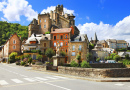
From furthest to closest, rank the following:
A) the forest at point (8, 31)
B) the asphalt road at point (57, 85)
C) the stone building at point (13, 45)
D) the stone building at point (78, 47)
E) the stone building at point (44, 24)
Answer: the forest at point (8, 31), the stone building at point (44, 24), the stone building at point (13, 45), the stone building at point (78, 47), the asphalt road at point (57, 85)

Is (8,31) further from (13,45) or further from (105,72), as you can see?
(105,72)

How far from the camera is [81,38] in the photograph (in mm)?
49875

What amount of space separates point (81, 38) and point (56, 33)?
29.2 feet

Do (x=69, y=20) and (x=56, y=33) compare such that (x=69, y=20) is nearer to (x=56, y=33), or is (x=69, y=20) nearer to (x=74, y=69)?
(x=56, y=33)

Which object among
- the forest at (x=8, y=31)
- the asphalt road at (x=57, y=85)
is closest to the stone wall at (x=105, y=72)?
the asphalt road at (x=57, y=85)

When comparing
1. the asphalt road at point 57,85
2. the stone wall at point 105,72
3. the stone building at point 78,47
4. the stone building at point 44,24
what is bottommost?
the asphalt road at point 57,85

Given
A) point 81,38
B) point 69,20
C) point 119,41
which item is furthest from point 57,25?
point 119,41

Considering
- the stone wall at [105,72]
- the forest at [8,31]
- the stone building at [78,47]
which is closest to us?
the stone wall at [105,72]

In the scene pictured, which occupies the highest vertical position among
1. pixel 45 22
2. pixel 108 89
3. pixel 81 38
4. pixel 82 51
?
pixel 45 22

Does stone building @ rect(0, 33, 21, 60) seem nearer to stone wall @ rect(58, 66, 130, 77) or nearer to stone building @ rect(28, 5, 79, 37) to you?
stone building @ rect(28, 5, 79, 37)

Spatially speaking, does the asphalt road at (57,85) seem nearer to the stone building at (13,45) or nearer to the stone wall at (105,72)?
the stone wall at (105,72)

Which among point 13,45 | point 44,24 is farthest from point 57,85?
point 44,24

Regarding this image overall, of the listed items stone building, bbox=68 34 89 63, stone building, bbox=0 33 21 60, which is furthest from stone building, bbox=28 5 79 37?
stone building, bbox=68 34 89 63

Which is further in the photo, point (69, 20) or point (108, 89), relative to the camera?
point (69, 20)
